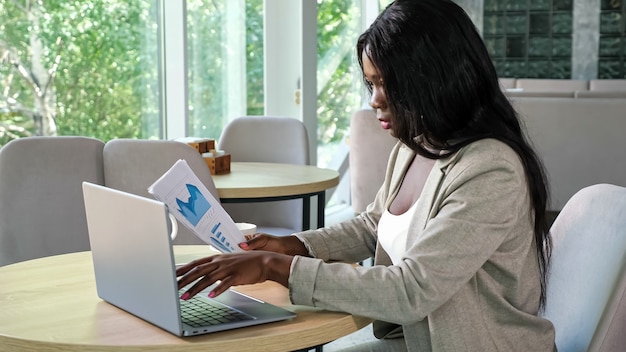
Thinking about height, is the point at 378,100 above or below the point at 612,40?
below

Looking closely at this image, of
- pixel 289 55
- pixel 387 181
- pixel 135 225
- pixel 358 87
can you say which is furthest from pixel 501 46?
pixel 135 225

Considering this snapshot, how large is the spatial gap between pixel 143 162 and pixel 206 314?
148 centimetres

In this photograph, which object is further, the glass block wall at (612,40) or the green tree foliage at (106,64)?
the glass block wall at (612,40)

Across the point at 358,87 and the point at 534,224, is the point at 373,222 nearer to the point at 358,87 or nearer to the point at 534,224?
the point at 534,224

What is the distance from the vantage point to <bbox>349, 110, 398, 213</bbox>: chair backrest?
14.0 ft

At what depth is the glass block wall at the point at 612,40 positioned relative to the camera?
356 inches

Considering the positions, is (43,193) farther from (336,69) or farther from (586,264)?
(336,69)

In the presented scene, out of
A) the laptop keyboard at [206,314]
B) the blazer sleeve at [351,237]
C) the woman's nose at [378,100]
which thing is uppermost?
the woman's nose at [378,100]

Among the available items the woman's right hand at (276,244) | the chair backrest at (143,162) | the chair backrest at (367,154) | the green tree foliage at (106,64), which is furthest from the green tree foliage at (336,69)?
the woman's right hand at (276,244)

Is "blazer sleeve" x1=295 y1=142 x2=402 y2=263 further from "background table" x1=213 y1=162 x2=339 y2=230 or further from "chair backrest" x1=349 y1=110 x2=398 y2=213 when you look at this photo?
"chair backrest" x1=349 y1=110 x2=398 y2=213

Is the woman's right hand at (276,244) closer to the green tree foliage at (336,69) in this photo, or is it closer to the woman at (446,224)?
the woman at (446,224)

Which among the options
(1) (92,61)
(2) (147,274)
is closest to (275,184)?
(1) (92,61)

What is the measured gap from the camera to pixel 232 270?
1545 mm

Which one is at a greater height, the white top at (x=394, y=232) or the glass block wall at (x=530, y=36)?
the glass block wall at (x=530, y=36)
